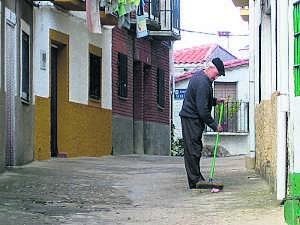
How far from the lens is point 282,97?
721cm

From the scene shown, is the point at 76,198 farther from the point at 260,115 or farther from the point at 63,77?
the point at 63,77

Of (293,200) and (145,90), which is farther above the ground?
(145,90)

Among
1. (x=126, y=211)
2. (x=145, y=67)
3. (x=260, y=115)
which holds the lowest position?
(x=126, y=211)

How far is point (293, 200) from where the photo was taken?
6.46 meters

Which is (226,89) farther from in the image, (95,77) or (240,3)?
(95,77)

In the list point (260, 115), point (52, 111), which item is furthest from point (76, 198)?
point (52, 111)

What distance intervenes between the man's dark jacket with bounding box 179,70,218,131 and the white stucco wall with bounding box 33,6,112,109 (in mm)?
5986

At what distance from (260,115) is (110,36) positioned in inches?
396

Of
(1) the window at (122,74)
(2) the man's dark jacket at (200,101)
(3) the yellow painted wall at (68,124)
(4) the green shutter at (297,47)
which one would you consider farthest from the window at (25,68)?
(4) the green shutter at (297,47)

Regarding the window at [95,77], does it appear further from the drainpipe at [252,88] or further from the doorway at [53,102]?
the drainpipe at [252,88]

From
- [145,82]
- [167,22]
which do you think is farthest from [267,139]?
[167,22]

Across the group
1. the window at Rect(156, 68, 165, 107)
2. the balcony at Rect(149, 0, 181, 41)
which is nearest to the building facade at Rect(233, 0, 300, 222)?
the balcony at Rect(149, 0, 181, 41)

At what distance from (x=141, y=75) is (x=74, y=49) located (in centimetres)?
596

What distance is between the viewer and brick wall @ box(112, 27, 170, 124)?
20916mm
